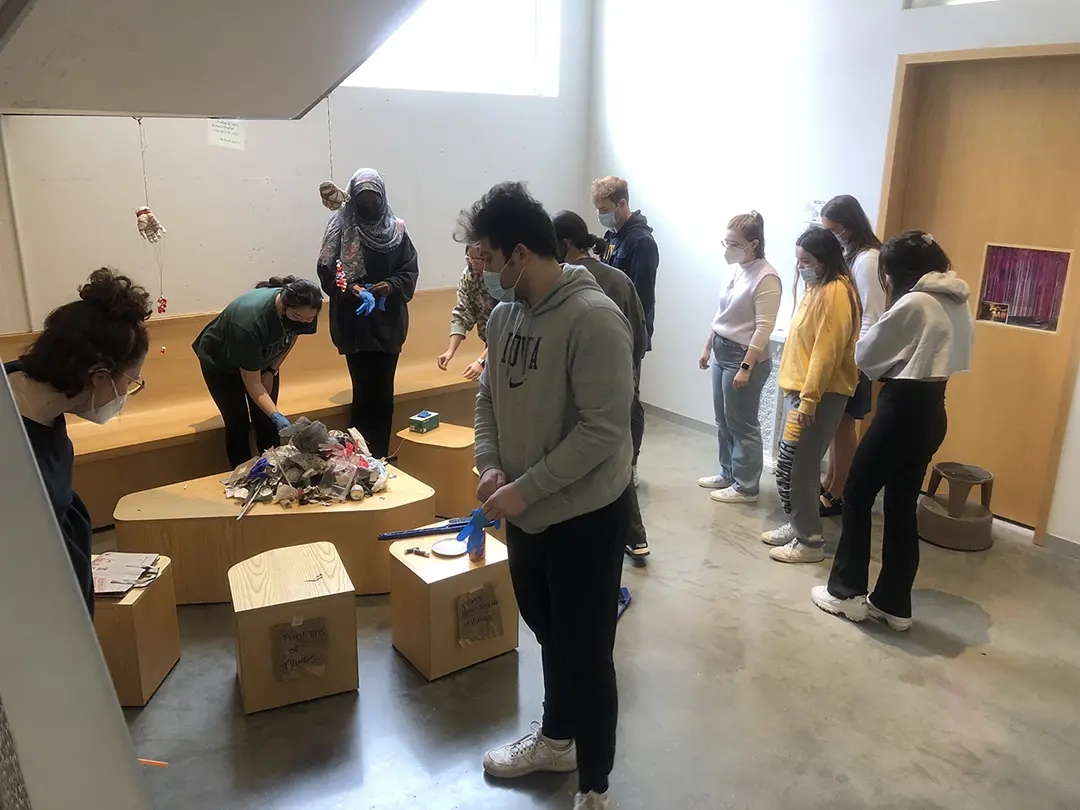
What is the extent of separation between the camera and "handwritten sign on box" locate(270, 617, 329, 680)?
233 cm

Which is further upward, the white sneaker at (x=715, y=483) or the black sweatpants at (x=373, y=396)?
the black sweatpants at (x=373, y=396)

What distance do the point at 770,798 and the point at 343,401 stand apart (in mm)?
2766

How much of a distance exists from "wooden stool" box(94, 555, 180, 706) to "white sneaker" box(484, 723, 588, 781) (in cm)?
102

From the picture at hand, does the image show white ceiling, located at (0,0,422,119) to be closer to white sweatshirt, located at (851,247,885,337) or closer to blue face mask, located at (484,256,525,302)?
blue face mask, located at (484,256,525,302)

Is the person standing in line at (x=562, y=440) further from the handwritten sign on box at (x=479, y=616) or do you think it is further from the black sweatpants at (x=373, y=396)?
the black sweatpants at (x=373, y=396)

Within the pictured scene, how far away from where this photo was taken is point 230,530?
284 cm

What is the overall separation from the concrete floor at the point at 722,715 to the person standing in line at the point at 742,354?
0.80 metres

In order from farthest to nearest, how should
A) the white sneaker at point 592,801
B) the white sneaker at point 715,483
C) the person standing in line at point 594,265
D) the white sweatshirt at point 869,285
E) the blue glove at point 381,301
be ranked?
the white sneaker at point 715,483 < the blue glove at point 381,301 < the white sweatshirt at point 869,285 < the person standing in line at point 594,265 < the white sneaker at point 592,801

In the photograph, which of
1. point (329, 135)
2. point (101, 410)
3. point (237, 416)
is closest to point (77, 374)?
point (101, 410)

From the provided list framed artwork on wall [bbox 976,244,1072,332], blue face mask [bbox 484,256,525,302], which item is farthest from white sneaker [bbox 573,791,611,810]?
framed artwork on wall [bbox 976,244,1072,332]

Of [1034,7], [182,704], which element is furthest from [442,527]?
[1034,7]

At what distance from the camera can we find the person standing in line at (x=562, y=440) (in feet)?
5.40

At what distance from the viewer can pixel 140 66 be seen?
0.85 meters

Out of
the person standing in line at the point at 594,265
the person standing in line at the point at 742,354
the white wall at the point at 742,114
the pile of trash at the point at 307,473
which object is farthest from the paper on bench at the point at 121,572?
the white wall at the point at 742,114
